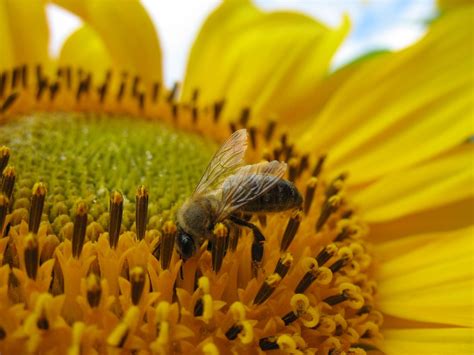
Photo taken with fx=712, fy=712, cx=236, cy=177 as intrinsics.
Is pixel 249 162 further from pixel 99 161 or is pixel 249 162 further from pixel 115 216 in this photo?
pixel 115 216

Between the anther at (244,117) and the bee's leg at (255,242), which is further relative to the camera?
the anther at (244,117)

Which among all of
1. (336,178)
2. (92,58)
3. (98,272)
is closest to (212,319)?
(98,272)

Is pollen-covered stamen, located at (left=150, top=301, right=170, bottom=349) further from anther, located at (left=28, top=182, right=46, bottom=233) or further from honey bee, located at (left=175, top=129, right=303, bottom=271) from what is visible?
anther, located at (left=28, top=182, right=46, bottom=233)

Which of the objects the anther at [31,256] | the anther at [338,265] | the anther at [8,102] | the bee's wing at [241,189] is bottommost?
the anther at [31,256]

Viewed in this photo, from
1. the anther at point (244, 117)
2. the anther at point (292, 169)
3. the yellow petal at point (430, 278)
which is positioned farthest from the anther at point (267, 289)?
the anther at point (244, 117)

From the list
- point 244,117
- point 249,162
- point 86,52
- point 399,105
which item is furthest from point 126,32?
point 399,105

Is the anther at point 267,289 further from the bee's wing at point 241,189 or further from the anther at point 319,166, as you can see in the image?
the anther at point 319,166

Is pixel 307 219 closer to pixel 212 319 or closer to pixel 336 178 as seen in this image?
pixel 336 178
